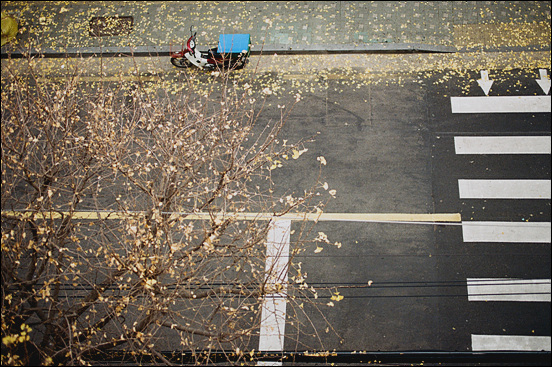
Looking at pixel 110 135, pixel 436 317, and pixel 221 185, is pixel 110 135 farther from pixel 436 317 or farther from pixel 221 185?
pixel 436 317

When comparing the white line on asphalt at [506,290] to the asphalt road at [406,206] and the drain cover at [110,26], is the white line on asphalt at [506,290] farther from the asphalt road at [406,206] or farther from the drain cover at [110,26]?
the drain cover at [110,26]

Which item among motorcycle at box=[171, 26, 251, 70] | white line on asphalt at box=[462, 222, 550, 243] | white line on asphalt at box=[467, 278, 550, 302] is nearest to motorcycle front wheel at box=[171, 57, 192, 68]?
motorcycle at box=[171, 26, 251, 70]

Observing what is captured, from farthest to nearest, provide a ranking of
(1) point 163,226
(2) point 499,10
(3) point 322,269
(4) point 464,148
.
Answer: (2) point 499,10 → (4) point 464,148 → (3) point 322,269 → (1) point 163,226

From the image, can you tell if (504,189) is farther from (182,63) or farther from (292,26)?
(182,63)

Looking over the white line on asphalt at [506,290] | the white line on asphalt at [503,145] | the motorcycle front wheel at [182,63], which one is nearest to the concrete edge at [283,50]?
the motorcycle front wheel at [182,63]

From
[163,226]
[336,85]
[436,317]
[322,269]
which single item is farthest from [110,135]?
[436,317]
